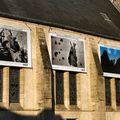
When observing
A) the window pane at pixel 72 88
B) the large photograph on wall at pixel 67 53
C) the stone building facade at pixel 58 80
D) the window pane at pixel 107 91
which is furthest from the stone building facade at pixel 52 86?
the large photograph on wall at pixel 67 53

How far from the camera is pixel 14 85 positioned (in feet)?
76.3

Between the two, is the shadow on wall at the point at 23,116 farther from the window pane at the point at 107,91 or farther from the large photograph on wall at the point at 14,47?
the window pane at the point at 107,91

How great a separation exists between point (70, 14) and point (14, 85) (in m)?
8.42

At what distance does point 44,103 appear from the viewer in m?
22.8

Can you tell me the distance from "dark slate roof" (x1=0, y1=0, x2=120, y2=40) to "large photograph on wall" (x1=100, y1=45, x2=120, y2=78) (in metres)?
1.05

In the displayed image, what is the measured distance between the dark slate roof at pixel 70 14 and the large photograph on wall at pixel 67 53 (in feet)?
3.02

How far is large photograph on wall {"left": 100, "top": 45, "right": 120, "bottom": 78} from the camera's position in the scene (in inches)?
1136

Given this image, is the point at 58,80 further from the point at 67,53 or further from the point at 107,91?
the point at 107,91

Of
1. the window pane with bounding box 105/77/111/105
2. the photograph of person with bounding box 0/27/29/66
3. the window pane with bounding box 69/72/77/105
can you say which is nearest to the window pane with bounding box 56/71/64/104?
the window pane with bounding box 69/72/77/105

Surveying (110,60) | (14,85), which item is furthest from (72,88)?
(14,85)

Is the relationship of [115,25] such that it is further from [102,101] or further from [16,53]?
[16,53]

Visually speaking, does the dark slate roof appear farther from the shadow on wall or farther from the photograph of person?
the shadow on wall

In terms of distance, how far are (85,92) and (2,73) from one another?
23.4 feet

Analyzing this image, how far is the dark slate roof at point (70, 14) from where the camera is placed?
2428 centimetres
